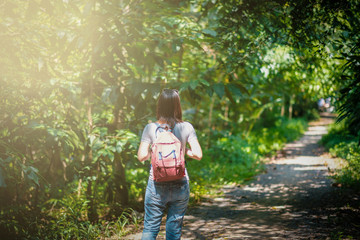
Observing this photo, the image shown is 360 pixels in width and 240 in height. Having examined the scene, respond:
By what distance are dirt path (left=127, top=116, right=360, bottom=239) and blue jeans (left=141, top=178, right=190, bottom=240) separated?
1.59m

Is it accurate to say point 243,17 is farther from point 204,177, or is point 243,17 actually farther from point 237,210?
point 204,177

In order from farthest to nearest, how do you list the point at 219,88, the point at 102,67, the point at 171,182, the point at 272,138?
the point at 272,138, the point at 102,67, the point at 219,88, the point at 171,182

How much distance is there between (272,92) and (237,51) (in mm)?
7222

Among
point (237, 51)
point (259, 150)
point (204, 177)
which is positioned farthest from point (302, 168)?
point (237, 51)

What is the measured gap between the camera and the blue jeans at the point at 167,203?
277cm

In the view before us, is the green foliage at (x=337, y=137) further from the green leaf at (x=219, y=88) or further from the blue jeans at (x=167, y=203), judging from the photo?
the blue jeans at (x=167, y=203)

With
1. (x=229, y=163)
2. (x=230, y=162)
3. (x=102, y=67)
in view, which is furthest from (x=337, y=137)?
(x=102, y=67)

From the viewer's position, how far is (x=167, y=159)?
8.61 feet

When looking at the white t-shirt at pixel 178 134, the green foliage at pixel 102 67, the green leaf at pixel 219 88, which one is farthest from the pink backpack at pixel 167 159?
the green leaf at pixel 219 88

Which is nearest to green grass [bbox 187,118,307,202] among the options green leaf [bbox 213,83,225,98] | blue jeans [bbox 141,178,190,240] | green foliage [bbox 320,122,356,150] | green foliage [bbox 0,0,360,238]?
green foliage [bbox 320,122,356,150]

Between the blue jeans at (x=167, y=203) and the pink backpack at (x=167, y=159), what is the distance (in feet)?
0.41

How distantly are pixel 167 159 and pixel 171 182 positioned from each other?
0.26 metres

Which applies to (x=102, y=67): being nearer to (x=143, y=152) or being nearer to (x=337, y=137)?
(x=143, y=152)

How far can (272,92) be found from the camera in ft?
37.9
